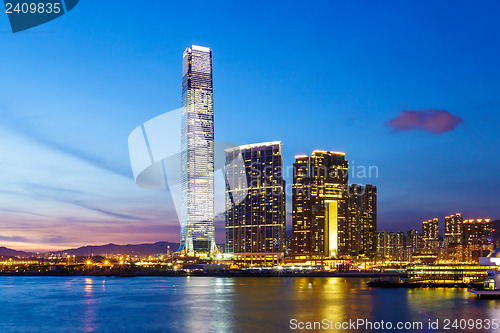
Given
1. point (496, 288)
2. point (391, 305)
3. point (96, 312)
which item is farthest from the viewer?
point (496, 288)

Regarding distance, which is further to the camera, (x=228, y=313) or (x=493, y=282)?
(x=493, y=282)

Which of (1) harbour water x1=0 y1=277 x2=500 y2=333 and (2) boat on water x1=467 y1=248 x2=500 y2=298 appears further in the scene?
(2) boat on water x1=467 y1=248 x2=500 y2=298

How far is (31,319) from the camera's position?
2216 inches

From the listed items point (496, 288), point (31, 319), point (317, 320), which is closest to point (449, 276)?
point (496, 288)

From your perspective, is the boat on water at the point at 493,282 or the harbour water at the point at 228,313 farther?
the boat on water at the point at 493,282

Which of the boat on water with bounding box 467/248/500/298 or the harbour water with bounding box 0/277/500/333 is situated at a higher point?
the boat on water with bounding box 467/248/500/298

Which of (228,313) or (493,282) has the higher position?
(493,282)

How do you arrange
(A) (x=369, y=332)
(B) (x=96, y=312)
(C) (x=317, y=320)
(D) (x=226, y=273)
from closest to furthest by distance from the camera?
(A) (x=369, y=332)
(C) (x=317, y=320)
(B) (x=96, y=312)
(D) (x=226, y=273)

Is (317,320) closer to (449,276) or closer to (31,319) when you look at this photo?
(31,319)

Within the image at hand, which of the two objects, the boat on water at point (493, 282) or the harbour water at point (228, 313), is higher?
the boat on water at point (493, 282)

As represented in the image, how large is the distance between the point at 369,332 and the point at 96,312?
105 feet

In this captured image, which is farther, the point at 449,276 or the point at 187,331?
the point at 449,276

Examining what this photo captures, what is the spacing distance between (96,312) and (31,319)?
7.03 meters

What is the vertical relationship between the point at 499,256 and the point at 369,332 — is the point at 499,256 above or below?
above
